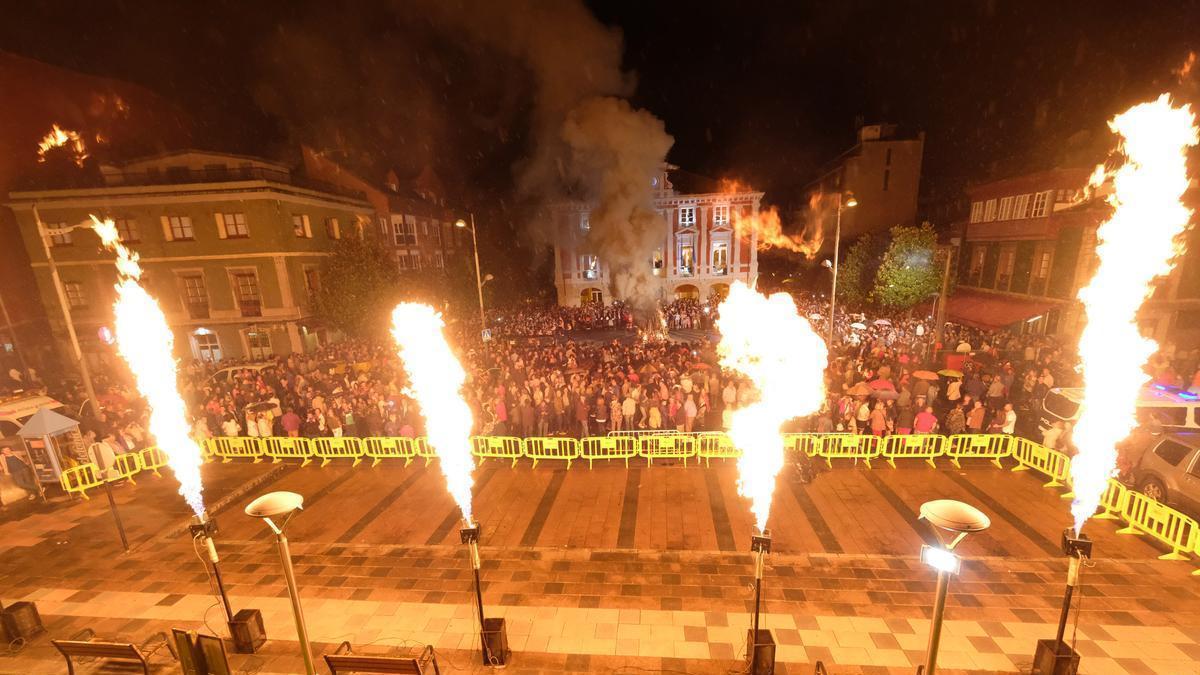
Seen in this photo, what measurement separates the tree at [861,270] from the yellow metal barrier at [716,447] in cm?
2868

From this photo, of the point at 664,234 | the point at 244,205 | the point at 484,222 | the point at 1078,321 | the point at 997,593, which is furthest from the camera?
the point at 484,222

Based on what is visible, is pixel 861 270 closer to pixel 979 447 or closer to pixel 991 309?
pixel 991 309

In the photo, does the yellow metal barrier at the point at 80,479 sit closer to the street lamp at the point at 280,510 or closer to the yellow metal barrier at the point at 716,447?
the street lamp at the point at 280,510

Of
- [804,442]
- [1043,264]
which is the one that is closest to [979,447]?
[804,442]

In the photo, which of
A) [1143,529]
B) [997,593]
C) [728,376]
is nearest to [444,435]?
[728,376]

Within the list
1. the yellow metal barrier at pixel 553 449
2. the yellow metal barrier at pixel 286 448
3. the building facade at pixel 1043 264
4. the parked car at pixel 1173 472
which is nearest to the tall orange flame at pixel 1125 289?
the parked car at pixel 1173 472

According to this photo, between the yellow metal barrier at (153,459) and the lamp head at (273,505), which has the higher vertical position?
the lamp head at (273,505)

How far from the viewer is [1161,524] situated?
956 centimetres

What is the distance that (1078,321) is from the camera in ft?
80.3

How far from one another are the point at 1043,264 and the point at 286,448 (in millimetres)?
36184

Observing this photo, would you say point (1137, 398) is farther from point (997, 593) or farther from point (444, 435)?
point (444, 435)

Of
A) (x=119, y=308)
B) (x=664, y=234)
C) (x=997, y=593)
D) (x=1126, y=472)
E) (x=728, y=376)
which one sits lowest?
(x=997, y=593)

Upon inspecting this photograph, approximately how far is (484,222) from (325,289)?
27.5m

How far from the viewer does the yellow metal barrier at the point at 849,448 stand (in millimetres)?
13250
